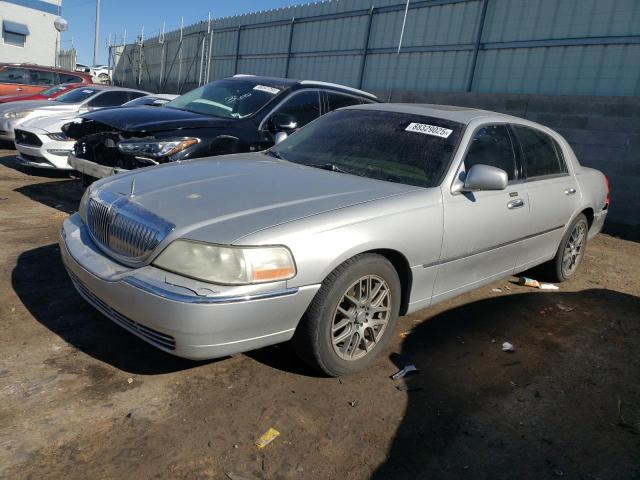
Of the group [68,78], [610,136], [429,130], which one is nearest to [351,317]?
[429,130]

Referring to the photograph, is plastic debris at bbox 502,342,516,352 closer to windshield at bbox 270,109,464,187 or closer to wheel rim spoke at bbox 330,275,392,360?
wheel rim spoke at bbox 330,275,392,360

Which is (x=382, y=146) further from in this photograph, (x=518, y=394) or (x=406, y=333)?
(x=518, y=394)

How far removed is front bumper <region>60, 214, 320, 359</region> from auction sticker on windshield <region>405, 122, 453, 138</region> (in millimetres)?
1696

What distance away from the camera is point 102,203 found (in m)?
3.10

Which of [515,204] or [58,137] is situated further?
[58,137]

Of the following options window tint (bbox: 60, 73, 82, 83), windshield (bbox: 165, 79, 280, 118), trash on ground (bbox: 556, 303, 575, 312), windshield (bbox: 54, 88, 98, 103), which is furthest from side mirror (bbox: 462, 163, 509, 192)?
window tint (bbox: 60, 73, 82, 83)

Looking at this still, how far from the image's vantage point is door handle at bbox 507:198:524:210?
390 centimetres

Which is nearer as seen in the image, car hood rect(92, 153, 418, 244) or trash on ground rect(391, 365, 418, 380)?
car hood rect(92, 153, 418, 244)

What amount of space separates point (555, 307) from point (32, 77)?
14303mm

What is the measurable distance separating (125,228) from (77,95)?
8.61 metres

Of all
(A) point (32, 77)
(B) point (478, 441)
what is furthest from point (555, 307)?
(A) point (32, 77)

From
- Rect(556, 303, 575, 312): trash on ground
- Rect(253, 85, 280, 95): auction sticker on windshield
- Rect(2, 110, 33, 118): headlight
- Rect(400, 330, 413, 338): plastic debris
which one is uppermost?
Rect(253, 85, 280, 95): auction sticker on windshield

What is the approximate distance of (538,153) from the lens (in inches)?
178

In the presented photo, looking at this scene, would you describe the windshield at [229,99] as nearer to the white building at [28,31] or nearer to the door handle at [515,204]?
the door handle at [515,204]
